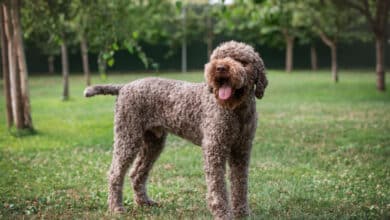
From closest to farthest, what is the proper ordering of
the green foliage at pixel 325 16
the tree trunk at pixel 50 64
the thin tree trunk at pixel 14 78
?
the thin tree trunk at pixel 14 78 → the green foliage at pixel 325 16 → the tree trunk at pixel 50 64

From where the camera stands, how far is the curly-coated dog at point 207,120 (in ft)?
14.2

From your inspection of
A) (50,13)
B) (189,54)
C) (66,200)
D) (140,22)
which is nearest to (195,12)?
(189,54)

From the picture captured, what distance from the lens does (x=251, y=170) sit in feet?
23.1

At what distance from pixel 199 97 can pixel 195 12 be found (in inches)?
1266

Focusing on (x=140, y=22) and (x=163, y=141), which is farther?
(x=140, y=22)

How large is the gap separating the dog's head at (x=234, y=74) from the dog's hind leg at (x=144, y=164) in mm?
1304

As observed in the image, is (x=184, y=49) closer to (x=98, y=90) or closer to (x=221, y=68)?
(x=98, y=90)

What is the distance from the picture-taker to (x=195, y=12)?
36.3m

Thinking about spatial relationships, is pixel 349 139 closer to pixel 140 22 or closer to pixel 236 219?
pixel 236 219

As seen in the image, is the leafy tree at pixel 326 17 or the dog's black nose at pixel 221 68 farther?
the leafy tree at pixel 326 17

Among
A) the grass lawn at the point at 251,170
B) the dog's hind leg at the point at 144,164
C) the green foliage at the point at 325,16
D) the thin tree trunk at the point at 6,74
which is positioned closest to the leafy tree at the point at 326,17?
the green foliage at the point at 325,16

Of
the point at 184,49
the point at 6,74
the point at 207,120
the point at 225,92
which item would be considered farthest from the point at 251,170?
the point at 184,49

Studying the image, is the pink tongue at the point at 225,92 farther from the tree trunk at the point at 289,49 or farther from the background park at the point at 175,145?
the tree trunk at the point at 289,49

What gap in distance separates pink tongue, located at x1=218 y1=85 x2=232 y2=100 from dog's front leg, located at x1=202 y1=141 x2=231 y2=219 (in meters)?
0.54
